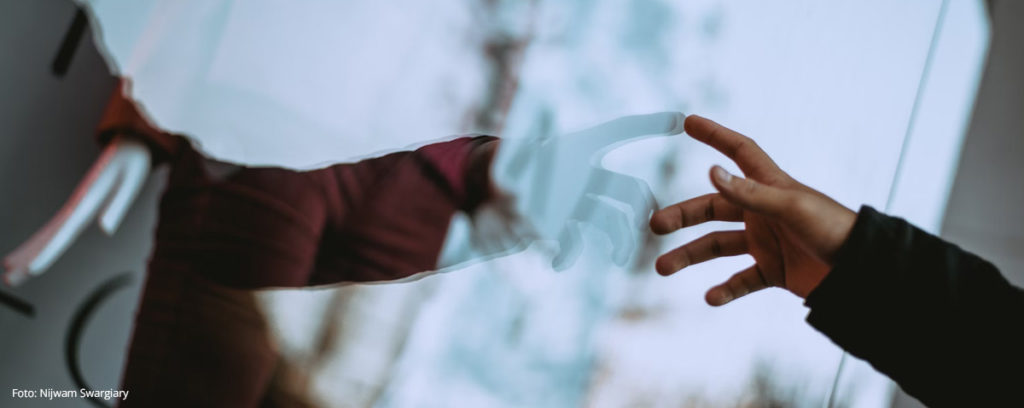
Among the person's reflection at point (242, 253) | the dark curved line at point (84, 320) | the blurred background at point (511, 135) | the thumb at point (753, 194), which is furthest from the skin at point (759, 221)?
the dark curved line at point (84, 320)

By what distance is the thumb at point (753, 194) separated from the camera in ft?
2.00

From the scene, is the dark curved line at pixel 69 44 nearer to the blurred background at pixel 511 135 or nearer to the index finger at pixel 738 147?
the blurred background at pixel 511 135

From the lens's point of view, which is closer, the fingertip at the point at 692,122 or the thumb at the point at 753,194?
the thumb at the point at 753,194

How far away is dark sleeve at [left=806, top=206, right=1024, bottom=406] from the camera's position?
2.01ft

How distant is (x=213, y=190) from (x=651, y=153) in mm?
552

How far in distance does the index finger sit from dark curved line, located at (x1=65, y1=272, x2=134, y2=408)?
0.59m

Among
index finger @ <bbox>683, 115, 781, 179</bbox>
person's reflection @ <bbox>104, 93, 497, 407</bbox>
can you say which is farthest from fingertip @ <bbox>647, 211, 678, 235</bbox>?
person's reflection @ <bbox>104, 93, 497, 407</bbox>

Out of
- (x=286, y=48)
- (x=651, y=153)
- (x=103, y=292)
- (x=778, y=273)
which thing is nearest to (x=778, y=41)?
(x=651, y=153)

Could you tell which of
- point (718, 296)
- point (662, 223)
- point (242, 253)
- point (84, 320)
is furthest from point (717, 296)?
point (84, 320)

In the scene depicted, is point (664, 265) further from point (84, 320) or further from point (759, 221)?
point (84, 320)

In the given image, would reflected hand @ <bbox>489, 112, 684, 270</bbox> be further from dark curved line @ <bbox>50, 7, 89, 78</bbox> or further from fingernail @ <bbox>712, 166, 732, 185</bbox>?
dark curved line @ <bbox>50, 7, 89, 78</bbox>

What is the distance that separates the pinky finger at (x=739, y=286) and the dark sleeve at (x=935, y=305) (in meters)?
0.15

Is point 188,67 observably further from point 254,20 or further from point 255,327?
point 255,327

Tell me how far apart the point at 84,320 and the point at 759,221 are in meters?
0.67
